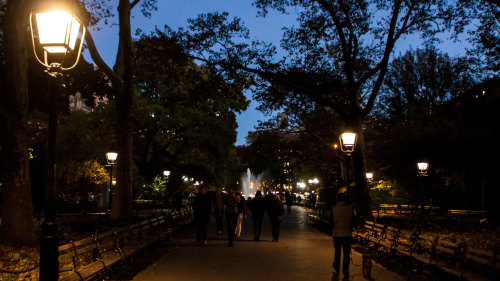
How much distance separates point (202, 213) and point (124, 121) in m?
4.86

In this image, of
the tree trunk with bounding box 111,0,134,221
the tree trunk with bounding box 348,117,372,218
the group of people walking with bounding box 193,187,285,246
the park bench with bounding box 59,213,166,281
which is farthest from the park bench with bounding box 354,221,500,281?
the tree trunk with bounding box 111,0,134,221

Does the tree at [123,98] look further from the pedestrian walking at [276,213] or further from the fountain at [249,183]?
the fountain at [249,183]

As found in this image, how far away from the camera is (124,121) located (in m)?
18.8

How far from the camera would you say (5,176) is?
467 inches

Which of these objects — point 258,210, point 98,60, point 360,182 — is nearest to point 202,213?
point 258,210

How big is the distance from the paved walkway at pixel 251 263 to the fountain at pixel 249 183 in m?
87.5

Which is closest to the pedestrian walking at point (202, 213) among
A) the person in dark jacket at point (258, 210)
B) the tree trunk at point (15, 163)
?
the person in dark jacket at point (258, 210)

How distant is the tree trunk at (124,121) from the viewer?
1817 centimetres

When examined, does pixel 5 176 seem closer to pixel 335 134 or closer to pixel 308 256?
pixel 308 256

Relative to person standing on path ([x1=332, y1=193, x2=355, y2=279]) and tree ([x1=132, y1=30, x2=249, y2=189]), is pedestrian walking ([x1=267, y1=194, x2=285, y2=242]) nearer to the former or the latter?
person standing on path ([x1=332, y1=193, x2=355, y2=279])

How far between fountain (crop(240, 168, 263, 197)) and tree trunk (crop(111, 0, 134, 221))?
84.9 metres

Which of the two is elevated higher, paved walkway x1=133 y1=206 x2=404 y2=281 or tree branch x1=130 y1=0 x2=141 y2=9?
tree branch x1=130 y1=0 x2=141 y2=9

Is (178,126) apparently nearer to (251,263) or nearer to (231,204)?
(231,204)

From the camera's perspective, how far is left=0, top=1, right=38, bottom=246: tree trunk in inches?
467
